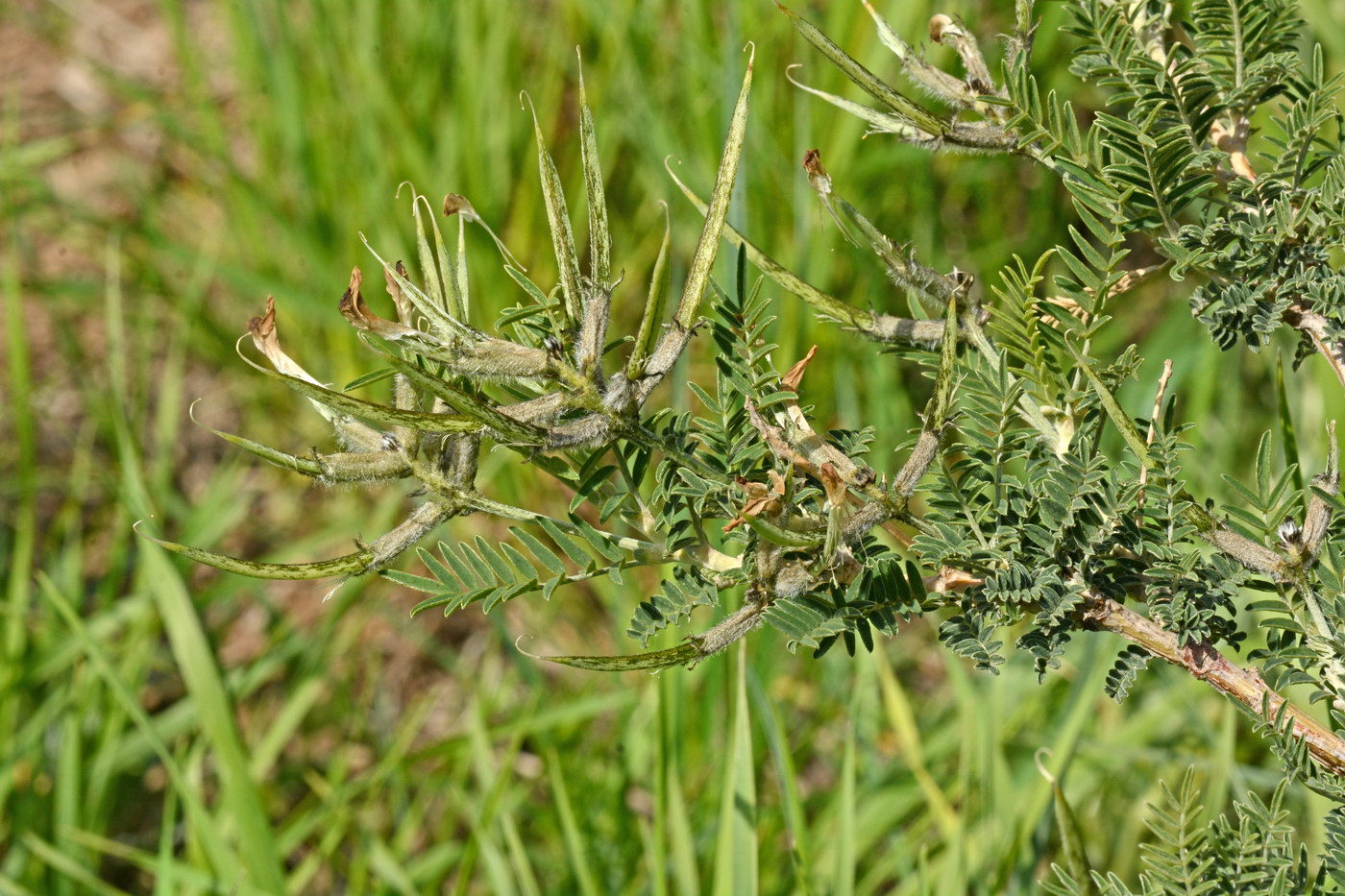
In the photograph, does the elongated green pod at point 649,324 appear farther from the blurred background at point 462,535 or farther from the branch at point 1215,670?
the blurred background at point 462,535

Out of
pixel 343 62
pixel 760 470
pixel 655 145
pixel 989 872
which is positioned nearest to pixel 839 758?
pixel 989 872

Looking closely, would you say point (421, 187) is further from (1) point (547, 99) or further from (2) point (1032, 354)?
(2) point (1032, 354)

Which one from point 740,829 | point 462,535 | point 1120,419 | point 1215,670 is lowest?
point 462,535

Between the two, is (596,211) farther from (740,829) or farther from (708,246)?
(740,829)

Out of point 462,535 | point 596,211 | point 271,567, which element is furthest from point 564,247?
point 462,535

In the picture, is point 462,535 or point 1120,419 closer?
point 1120,419

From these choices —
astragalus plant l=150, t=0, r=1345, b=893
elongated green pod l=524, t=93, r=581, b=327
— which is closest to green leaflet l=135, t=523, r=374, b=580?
astragalus plant l=150, t=0, r=1345, b=893
